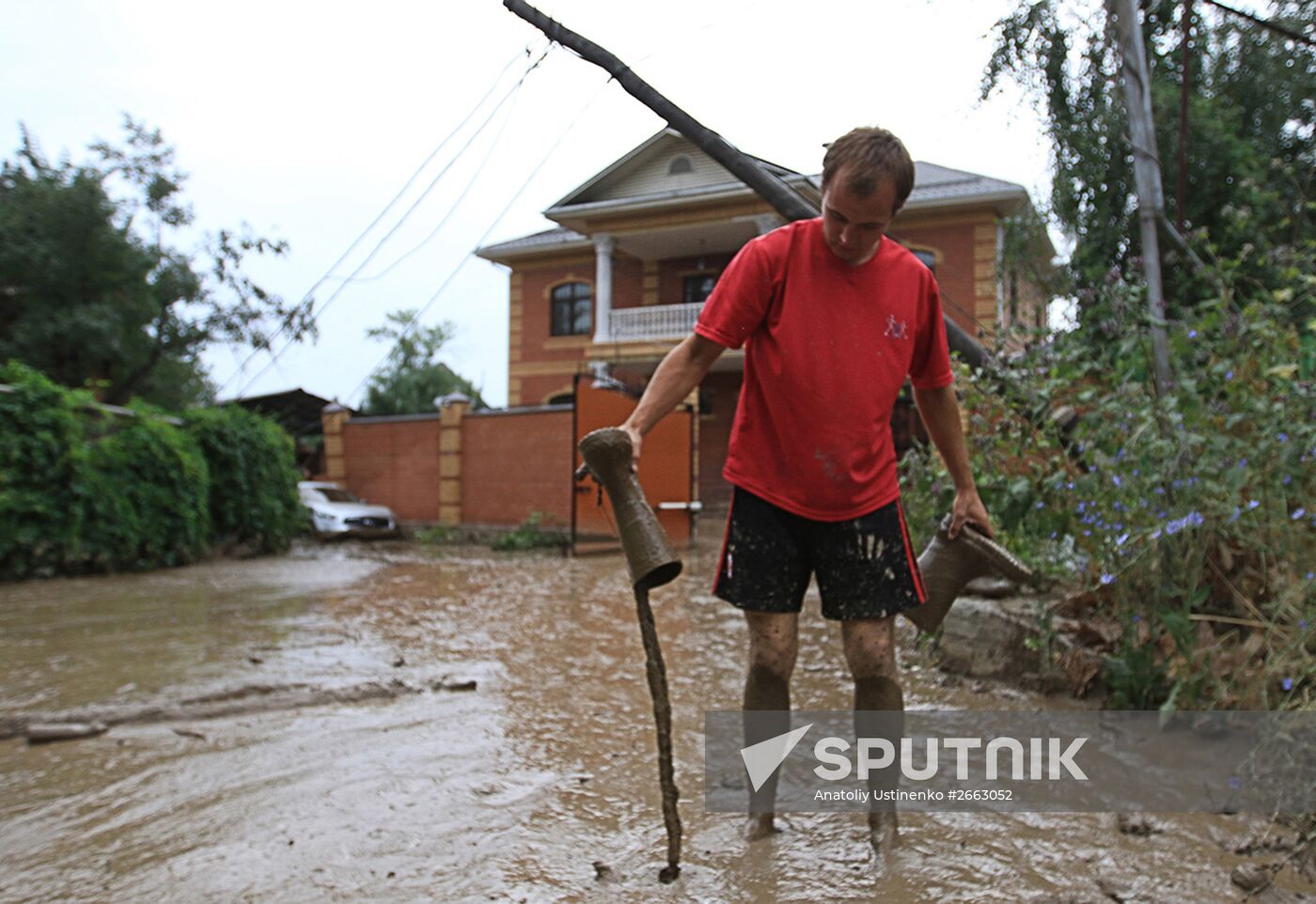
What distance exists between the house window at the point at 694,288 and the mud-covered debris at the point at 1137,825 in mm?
16744

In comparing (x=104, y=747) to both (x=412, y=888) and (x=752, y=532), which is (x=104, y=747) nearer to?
(x=412, y=888)


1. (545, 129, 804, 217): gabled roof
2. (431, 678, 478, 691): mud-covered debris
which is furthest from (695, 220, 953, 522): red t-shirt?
(545, 129, 804, 217): gabled roof

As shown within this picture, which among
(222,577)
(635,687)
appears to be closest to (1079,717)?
(635,687)

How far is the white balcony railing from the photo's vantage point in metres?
17.6

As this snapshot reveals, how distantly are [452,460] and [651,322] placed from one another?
5.03 m

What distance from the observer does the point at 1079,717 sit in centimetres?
331

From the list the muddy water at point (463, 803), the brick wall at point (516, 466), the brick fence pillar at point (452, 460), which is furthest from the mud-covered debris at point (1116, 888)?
the brick fence pillar at point (452, 460)

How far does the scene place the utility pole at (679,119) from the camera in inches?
147

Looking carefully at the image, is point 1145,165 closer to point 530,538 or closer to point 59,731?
point 59,731

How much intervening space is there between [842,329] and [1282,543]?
158 centimetres

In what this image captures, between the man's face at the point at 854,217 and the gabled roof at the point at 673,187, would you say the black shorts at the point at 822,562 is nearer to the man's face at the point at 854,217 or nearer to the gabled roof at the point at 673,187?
the man's face at the point at 854,217

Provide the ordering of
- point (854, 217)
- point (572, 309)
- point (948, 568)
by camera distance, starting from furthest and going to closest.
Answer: point (572, 309) < point (948, 568) < point (854, 217)

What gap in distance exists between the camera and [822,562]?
228 centimetres

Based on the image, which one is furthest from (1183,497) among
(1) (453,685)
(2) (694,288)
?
(2) (694,288)
